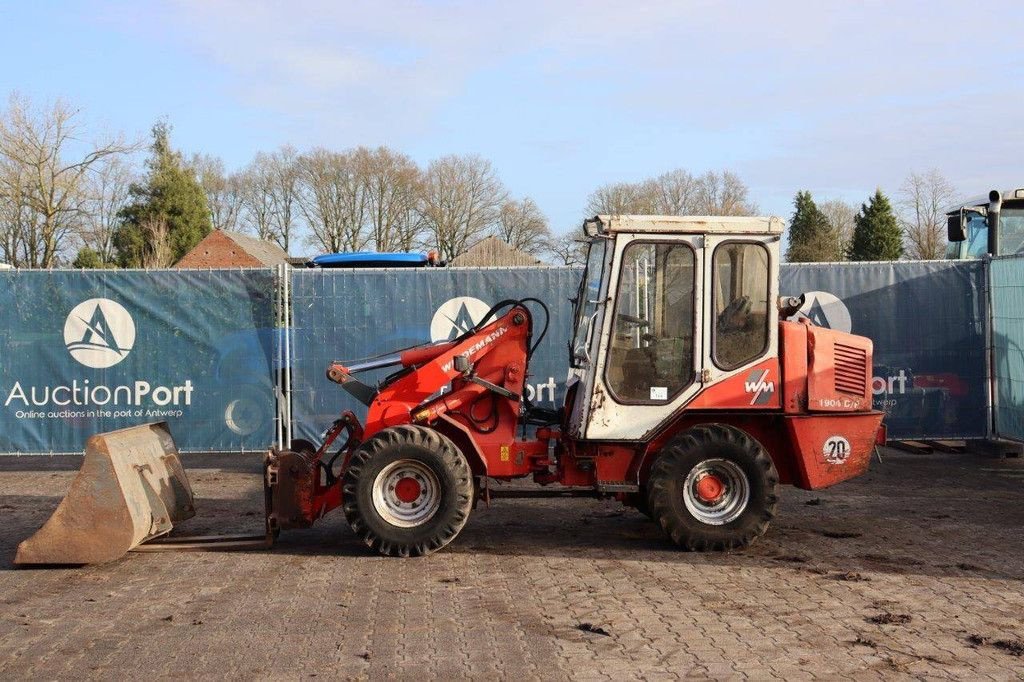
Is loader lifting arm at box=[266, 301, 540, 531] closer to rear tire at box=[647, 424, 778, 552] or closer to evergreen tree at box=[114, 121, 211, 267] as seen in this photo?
rear tire at box=[647, 424, 778, 552]

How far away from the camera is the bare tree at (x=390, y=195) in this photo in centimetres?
5788

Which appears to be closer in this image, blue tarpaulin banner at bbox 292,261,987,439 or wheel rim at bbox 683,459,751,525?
wheel rim at bbox 683,459,751,525

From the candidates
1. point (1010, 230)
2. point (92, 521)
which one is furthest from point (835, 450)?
point (1010, 230)

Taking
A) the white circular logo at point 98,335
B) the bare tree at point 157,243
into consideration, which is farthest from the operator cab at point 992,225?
the bare tree at point 157,243

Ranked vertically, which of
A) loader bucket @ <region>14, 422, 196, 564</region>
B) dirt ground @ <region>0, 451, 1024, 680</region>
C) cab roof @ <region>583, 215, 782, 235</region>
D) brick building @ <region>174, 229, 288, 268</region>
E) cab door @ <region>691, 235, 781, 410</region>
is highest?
brick building @ <region>174, 229, 288, 268</region>

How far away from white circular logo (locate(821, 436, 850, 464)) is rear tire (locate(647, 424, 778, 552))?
0.50 metres

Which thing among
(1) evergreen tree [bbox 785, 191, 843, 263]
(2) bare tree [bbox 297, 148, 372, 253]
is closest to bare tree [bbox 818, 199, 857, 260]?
(1) evergreen tree [bbox 785, 191, 843, 263]

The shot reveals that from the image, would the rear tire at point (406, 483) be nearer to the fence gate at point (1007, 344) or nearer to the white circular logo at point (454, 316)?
the white circular logo at point (454, 316)

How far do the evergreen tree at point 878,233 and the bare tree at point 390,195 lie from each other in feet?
74.6

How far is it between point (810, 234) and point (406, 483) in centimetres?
4804

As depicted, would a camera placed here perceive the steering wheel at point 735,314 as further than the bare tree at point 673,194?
No

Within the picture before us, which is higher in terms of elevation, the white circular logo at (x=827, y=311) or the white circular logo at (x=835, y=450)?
the white circular logo at (x=827, y=311)

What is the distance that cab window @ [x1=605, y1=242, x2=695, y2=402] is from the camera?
8.22 m

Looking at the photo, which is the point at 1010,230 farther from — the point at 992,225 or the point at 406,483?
the point at 406,483
